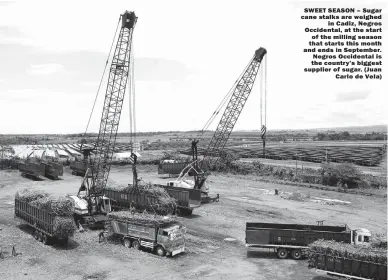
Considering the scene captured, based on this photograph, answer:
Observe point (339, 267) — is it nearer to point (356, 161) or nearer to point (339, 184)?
point (339, 184)

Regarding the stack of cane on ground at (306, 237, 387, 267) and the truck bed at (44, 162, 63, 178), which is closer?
the stack of cane on ground at (306, 237, 387, 267)

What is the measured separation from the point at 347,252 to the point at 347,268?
82 centimetres

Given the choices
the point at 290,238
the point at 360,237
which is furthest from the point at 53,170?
the point at 360,237

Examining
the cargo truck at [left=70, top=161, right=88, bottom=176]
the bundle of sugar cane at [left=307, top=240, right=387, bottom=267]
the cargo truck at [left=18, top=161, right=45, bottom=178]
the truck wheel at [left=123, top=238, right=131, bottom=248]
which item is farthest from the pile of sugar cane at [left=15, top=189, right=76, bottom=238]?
the cargo truck at [left=70, top=161, right=88, bottom=176]

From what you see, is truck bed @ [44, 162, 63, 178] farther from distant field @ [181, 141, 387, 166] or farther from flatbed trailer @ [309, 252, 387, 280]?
flatbed trailer @ [309, 252, 387, 280]

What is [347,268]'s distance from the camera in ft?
64.3

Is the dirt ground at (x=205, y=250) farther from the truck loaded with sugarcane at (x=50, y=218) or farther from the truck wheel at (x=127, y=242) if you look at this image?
the truck loaded with sugarcane at (x=50, y=218)

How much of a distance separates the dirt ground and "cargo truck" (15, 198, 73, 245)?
66 cm

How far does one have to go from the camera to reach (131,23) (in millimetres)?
34906

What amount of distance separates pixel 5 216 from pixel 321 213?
101ft

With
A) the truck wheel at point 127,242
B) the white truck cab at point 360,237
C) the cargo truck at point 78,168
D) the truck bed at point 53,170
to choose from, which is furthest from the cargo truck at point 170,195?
the cargo truck at point 78,168

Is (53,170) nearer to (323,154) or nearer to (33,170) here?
(33,170)

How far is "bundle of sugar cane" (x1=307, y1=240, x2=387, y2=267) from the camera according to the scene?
1898cm

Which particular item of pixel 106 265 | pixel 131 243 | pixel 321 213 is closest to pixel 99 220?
pixel 131 243
